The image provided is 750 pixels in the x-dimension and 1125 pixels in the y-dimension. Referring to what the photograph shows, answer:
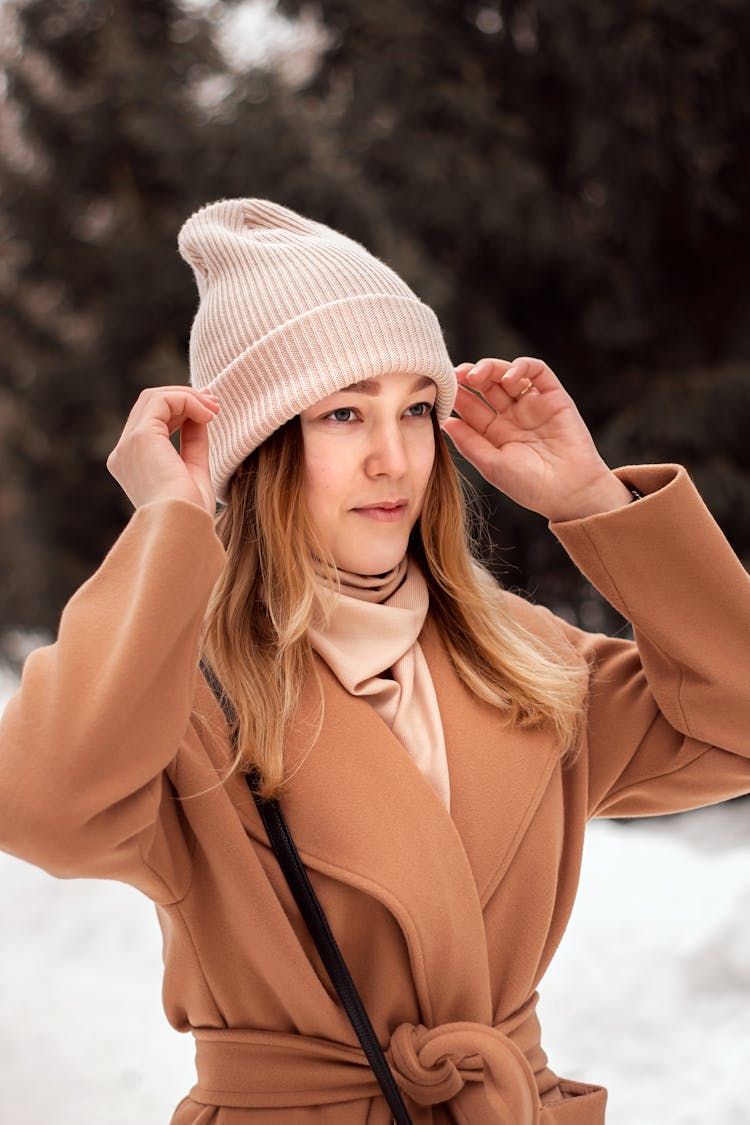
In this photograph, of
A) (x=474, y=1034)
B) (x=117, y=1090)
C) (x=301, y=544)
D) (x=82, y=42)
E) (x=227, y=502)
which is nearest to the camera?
(x=474, y=1034)

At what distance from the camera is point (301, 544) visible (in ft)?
4.73

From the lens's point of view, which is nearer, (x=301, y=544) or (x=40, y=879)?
(x=301, y=544)

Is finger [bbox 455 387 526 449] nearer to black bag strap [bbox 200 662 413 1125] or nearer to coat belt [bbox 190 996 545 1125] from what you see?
black bag strap [bbox 200 662 413 1125]

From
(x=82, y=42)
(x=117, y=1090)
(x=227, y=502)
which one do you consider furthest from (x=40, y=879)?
(x=82, y=42)

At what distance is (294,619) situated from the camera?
141 centimetres

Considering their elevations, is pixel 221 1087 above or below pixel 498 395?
below

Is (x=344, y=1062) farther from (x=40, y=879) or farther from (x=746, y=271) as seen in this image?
(x=746, y=271)

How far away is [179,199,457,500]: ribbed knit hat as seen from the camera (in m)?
1.40

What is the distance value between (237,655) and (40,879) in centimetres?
228

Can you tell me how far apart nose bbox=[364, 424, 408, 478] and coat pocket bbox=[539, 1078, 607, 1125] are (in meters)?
0.73

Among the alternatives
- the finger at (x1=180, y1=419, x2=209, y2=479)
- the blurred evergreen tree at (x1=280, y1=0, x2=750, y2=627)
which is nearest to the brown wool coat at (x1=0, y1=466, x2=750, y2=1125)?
the finger at (x1=180, y1=419, x2=209, y2=479)

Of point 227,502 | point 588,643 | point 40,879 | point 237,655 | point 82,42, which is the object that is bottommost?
point 40,879

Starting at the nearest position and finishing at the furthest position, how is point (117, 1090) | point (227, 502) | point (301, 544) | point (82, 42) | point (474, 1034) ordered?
1. point (474, 1034)
2. point (301, 544)
3. point (227, 502)
4. point (117, 1090)
5. point (82, 42)

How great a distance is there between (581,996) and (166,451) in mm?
2081
